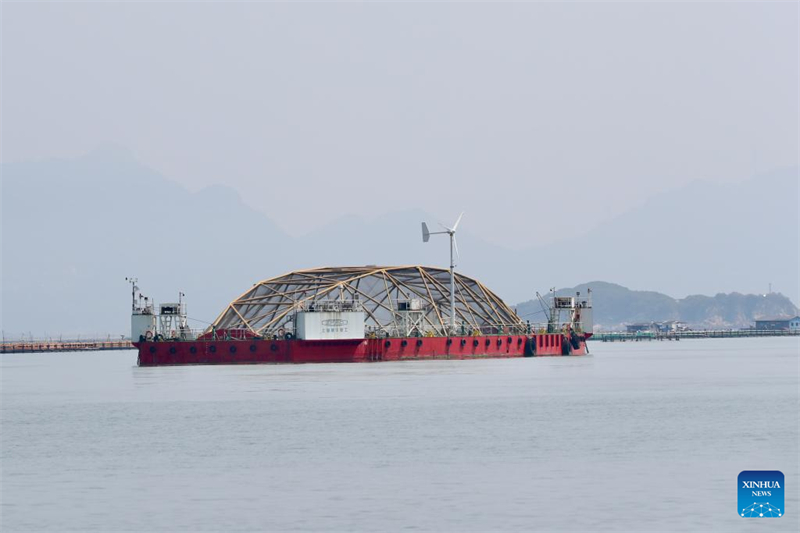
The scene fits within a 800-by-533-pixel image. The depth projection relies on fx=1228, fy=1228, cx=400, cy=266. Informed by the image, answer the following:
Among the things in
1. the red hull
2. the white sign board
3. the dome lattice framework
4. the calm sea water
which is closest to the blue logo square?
the calm sea water

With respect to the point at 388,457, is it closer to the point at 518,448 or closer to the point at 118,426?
the point at 518,448

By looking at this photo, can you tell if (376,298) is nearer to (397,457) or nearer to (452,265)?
(452,265)

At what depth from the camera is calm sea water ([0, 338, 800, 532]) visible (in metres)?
36.7

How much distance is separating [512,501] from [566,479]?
4645 mm

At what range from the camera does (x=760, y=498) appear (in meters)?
35.6

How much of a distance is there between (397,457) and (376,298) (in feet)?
335

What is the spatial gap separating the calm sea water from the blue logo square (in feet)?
1.32

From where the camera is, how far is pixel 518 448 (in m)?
51.8

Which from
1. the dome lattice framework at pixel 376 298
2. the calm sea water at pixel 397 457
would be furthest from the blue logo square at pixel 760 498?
the dome lattice framework at pixel 376 298

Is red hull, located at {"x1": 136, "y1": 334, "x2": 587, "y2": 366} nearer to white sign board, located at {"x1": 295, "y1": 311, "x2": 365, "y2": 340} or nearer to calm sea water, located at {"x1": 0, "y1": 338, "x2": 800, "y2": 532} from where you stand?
white sign board, located at {"x1": 295, "y1": 311, "x2": 365, "y2": 340}

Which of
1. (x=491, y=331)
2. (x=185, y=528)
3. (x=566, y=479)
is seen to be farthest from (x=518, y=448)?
(x=491, y=331)

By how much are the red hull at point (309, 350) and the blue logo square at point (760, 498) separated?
320 feet

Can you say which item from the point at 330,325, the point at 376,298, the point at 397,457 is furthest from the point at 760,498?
the point at 376,298

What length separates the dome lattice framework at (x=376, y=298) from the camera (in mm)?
144875
